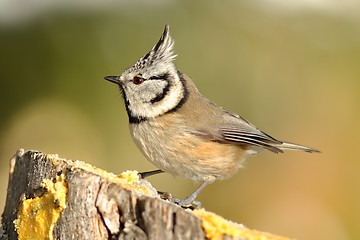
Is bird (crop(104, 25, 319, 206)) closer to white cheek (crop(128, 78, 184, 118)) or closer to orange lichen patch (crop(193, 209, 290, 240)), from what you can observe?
white cheek (crop(128, 78, 184, 118))

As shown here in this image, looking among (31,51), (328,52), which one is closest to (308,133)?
(328,52)

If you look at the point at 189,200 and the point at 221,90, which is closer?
the point at 189,200

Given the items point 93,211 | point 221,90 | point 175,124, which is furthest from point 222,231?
point 221,90

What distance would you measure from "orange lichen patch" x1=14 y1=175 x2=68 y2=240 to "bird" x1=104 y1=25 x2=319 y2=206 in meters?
1.40

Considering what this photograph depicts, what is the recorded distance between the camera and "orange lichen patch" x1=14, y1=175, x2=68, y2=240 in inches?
111

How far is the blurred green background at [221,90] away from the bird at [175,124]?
79.8 inches

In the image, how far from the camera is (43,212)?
115 inches

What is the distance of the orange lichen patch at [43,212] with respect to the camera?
2816 mm

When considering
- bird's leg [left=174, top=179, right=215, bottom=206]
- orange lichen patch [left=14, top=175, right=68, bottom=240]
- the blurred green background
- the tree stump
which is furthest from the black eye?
the blurred green background

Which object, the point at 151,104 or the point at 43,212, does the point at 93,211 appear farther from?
the point at 151,104

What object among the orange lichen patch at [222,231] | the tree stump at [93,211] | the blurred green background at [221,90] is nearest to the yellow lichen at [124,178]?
the tree stump at [93,211]

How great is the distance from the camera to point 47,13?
7906 millimetres

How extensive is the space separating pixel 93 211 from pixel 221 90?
493cm

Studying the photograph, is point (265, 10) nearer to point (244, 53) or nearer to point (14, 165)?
point (244, 53)
